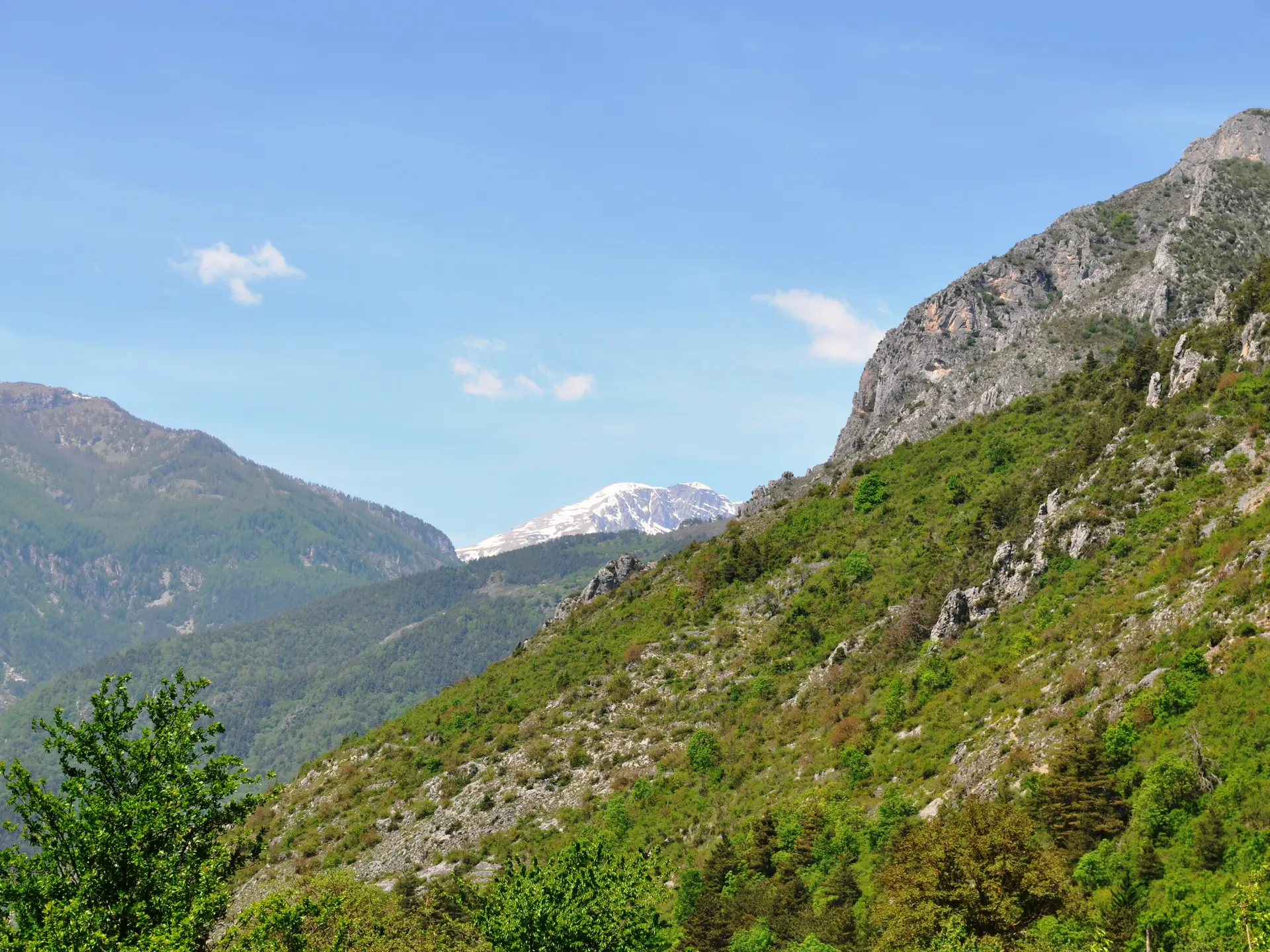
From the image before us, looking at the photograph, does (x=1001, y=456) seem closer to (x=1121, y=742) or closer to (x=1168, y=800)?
(x=1121, y=742)

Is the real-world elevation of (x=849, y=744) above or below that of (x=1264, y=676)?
below

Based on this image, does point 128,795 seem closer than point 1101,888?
Yes

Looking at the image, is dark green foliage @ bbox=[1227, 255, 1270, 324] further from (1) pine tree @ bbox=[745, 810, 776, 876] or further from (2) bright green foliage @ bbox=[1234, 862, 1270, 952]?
(2) bright green foliage @ bbox=[1234, 862, 1270, 952]

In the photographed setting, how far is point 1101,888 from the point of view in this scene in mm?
33750

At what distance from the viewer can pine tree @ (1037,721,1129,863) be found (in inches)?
1407

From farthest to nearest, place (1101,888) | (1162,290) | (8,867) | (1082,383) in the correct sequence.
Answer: (1162,290), (1082,383), (1101,888), (8,867)

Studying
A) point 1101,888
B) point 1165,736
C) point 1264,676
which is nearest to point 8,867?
point 1101,888

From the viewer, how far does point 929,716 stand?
53156 mm

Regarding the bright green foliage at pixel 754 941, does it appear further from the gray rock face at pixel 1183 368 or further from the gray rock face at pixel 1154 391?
the gray rock face at pixel 1154 391

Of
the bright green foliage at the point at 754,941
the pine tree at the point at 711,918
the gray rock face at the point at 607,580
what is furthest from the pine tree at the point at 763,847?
the gray rock face at the point at 607,580

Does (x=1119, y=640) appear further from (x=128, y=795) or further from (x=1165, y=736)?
(x=128, y=795)

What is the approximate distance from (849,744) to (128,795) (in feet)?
132

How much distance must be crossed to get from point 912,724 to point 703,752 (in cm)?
1573

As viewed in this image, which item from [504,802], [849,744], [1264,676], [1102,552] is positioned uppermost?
[1102,552]
